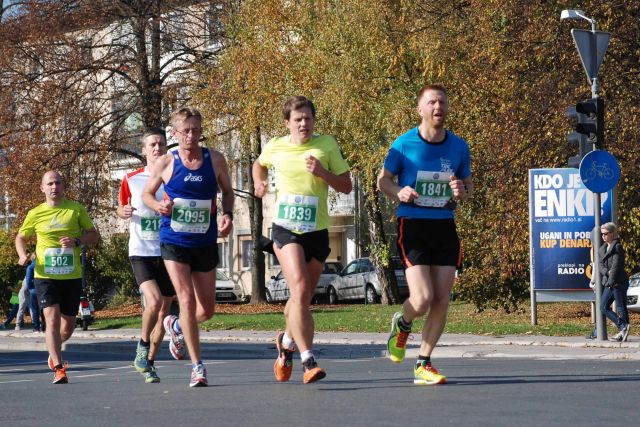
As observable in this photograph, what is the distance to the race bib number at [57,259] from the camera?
13023 mm

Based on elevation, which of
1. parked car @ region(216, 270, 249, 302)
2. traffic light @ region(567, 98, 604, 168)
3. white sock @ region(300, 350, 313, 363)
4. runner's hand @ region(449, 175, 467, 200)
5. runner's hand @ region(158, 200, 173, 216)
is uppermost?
traffic light @ region(567, 98, 604, 168)

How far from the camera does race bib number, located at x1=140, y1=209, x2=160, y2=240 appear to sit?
12.0m

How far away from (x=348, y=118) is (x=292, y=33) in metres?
4.48

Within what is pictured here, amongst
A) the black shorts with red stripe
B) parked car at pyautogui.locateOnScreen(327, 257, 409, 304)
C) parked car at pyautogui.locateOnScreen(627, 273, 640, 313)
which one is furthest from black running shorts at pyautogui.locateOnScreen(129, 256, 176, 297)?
parked car at pyautogui.locateOnScreen(327, 257, 409, 304)

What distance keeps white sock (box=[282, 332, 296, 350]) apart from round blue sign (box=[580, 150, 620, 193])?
8.47 meters

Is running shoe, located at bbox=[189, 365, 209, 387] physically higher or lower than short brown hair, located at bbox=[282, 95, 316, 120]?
lower

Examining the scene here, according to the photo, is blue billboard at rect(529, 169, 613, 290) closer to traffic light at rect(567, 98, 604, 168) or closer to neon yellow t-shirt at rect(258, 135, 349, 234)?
traffic light at rect(567, 98, 604, 168)

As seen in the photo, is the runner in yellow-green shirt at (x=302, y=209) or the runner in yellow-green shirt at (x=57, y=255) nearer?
the runner in yellow-green shirt at (x=302, y=209)

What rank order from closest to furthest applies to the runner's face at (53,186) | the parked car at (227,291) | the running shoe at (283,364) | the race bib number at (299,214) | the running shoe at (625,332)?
the race bib number at (299,214), the running shoe at (283,364), the runner's face at (53,186), the running shoe at (625,332), the parked car at (227,291)

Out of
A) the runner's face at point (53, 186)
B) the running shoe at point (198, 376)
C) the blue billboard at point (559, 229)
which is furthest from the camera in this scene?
the blue billboard at point (559, 229)

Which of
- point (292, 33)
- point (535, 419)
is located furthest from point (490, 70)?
point (535, 419)

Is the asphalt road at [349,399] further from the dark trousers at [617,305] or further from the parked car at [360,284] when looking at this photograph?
the parked car at [360,284]

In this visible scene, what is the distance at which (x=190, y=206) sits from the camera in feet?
35.0

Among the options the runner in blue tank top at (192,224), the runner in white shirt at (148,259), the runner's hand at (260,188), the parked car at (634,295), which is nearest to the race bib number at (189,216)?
the runner in blue tank top at (192,224)
